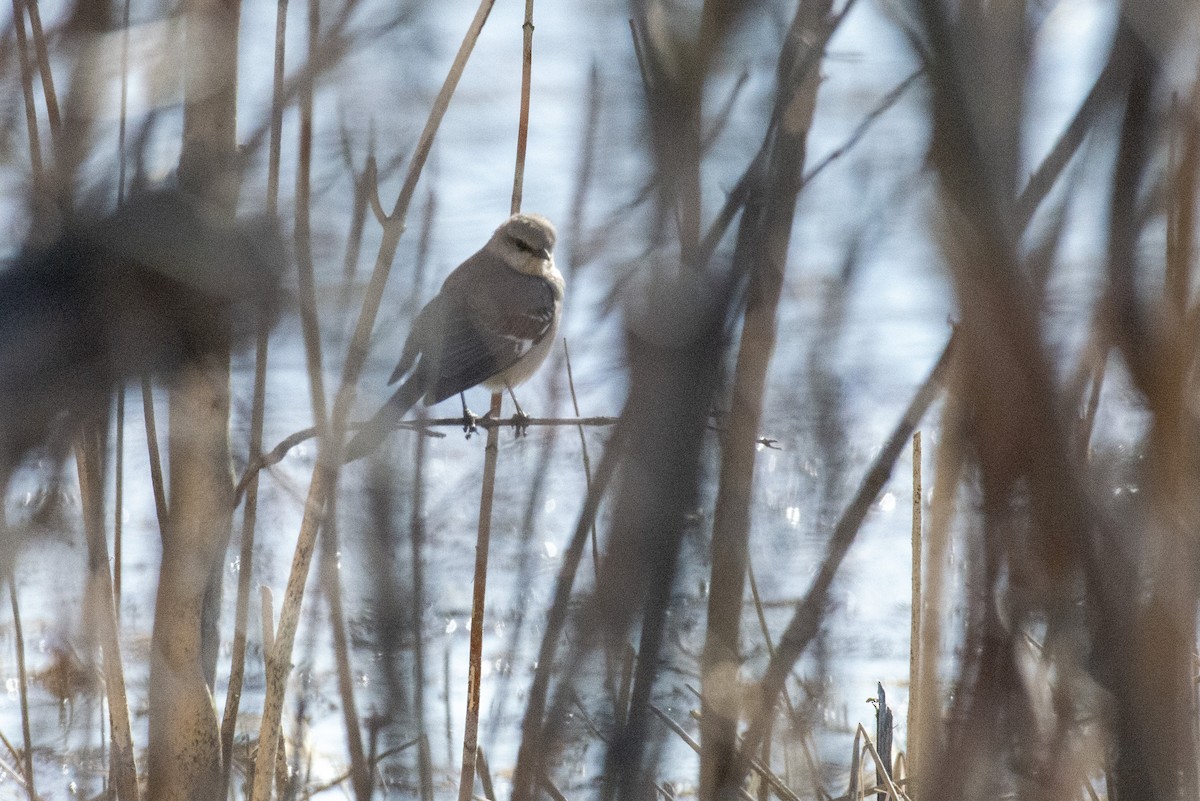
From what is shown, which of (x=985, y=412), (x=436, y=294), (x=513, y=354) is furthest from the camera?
(x=513, y=354)

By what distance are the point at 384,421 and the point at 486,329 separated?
1.17 m

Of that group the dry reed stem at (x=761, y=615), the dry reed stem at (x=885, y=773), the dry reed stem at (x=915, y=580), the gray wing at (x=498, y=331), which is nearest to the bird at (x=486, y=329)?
the gray wing at (x=498, y=331)

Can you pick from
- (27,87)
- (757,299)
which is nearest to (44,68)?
(27,87)

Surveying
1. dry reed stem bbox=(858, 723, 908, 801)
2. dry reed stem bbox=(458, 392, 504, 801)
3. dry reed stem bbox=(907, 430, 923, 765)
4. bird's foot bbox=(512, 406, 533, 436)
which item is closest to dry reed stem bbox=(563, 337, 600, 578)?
bird's foot bbox=(512, 406, 533, 436)

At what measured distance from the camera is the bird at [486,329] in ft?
1.22

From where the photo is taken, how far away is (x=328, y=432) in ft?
1.15

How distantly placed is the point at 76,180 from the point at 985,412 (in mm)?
251

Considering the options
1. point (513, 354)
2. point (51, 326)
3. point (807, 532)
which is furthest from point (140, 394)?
point (513, 354)

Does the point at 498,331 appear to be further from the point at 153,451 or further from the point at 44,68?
the point at 44,68

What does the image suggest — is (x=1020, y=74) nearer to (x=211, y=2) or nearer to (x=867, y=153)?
(x=867, y=153)

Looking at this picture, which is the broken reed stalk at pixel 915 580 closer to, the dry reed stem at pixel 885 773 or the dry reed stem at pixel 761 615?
the dry reed stem at pixel 885 773

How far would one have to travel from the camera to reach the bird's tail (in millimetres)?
335

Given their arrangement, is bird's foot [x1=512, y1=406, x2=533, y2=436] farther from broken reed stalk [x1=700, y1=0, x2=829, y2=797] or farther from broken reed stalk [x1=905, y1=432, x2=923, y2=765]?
broken reed stalk [x1=905, y1=432, x2=923, y2=765]

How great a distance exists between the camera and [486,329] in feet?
5.05
